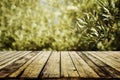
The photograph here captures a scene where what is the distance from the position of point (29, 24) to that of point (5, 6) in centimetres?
85

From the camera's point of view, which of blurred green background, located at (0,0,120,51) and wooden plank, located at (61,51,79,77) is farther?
blurred green background, located at (0,0,120,51)

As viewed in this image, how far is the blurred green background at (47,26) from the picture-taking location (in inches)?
283

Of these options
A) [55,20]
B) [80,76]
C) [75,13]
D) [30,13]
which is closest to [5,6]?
[30,13]

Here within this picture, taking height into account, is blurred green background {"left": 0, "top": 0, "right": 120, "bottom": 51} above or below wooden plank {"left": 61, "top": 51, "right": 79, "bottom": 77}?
above

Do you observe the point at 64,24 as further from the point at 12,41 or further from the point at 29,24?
the point at 12,41

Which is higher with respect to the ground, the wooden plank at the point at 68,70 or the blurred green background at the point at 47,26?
the blurred green background at the point at 47,26

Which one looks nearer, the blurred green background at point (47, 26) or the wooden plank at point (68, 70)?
the wooden plank at point (68, 70)

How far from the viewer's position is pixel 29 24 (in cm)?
754

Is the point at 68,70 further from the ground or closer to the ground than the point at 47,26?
closer to the ground

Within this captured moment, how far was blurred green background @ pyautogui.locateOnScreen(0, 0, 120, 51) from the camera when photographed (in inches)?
283

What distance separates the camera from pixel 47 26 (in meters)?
7.51

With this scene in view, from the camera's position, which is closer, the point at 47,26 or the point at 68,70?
the point at 68,70

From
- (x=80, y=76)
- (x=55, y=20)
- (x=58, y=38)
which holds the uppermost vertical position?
(x=55, y=20)

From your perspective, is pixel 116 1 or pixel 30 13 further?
pixel 30 13
